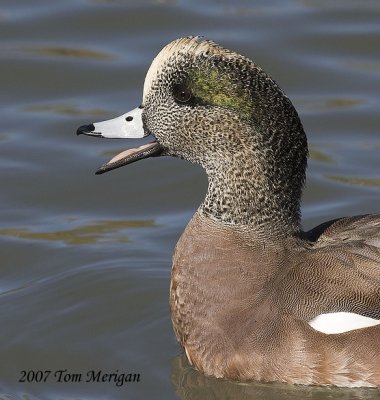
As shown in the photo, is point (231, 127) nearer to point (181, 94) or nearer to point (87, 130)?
point (181, 94)

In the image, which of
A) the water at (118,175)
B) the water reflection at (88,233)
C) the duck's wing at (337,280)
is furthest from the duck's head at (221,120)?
the water reflection at (88,233)

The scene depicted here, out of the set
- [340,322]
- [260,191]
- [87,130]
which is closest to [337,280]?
[340,322]

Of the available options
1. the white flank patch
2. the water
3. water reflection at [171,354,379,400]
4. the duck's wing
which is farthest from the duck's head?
the water

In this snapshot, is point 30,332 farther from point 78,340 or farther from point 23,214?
point 23,214

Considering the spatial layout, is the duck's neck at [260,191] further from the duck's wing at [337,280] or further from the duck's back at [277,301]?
the duck's wing at [337,280]

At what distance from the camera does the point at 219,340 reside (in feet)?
20.2

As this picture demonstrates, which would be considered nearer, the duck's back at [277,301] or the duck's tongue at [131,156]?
the duck's back at [277,301]

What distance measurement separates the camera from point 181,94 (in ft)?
20.8

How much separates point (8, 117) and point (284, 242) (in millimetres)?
3543

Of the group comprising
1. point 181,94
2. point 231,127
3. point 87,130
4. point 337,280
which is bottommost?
point 337,280

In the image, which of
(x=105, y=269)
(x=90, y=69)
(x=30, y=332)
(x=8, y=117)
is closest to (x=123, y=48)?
(x=90, y=69)

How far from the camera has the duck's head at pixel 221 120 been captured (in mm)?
6164

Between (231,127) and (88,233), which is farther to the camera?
(88,233)

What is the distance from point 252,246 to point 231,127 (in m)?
0.61
